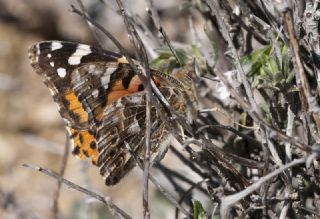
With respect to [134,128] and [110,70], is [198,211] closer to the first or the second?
[134,128]

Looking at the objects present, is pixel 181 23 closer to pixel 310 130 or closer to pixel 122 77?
pixel 122 77

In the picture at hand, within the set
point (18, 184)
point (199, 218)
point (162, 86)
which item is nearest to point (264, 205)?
point (199, 218)

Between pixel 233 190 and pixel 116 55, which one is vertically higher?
pixel 116 55

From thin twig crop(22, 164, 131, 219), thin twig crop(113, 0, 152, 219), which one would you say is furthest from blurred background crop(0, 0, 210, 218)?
thin twig crop(113, 0, 152, 219)

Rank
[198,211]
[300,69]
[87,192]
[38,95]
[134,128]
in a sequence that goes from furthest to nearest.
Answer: [38,95] → [134,128] → [198,211] → [87,192] → [300,69]

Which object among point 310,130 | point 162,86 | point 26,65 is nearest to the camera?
point 310,130

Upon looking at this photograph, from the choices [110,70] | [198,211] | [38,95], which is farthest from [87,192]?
[38,95]
